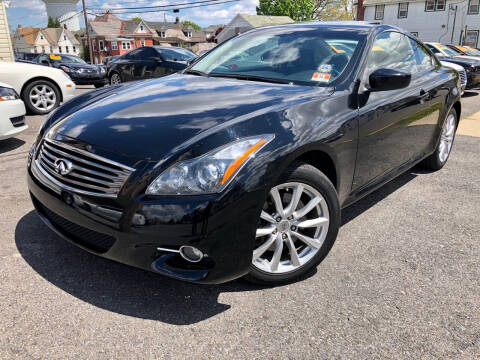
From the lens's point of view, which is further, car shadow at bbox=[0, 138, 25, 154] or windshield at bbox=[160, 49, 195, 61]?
windshield at bbox=[160, 49, 195, 61]

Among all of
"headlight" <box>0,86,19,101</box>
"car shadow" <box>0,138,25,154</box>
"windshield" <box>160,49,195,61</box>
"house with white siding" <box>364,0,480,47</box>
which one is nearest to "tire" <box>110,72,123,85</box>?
"windshield" <box>160,49,195,61</box>

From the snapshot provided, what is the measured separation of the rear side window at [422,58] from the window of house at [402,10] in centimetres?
4267

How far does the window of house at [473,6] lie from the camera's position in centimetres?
3739

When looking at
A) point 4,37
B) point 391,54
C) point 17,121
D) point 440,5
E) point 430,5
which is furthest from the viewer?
point 430,5

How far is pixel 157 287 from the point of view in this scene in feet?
8.01

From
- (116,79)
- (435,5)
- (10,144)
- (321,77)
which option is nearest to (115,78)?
(116,79)

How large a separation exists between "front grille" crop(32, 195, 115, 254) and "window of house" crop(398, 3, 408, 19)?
4598cm

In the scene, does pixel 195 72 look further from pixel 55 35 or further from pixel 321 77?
pixel 55 35

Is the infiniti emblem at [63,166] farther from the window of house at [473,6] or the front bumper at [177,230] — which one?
the window of house at [473,6]

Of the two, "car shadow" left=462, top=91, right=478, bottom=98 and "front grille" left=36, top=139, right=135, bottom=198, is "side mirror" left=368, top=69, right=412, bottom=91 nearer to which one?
"front grille" left=36, top=139, right=135, bottom=198

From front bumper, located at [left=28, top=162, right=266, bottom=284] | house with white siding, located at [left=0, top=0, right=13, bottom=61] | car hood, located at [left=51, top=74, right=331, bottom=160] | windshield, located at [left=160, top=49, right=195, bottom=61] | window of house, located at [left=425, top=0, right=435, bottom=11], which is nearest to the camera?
front bumper, located at [left=28, top=162, right=266, bottom=284]

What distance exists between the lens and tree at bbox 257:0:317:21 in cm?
5238

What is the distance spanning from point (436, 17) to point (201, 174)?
Answer: 4474 cm

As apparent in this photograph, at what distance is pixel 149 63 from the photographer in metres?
9.91
